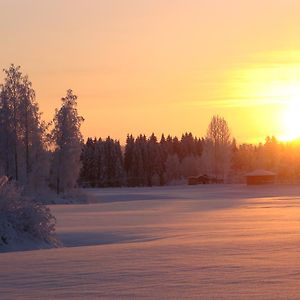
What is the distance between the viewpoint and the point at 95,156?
506 ft

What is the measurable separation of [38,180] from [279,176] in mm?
81909

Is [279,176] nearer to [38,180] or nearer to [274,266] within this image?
[38,180]

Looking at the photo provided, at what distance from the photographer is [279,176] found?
14512 cm

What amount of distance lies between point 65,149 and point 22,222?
5354cm

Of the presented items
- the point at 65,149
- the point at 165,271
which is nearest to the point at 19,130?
the point at 65,149

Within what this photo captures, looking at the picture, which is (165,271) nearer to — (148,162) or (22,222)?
(22,222)

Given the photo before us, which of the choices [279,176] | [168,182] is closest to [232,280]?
[279,176]

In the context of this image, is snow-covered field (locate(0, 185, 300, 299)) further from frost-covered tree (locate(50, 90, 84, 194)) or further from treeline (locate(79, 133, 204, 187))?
treeline (locate(79, 133, 204, 187))

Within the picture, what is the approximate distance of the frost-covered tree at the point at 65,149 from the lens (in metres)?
77.0

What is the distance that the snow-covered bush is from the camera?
75.3ft

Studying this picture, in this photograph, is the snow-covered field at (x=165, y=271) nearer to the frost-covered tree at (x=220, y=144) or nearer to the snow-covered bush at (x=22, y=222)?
the snow-covered bush at (x=22, y=222)

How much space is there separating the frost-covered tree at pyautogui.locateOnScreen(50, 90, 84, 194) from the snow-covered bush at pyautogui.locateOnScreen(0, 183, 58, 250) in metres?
52.2

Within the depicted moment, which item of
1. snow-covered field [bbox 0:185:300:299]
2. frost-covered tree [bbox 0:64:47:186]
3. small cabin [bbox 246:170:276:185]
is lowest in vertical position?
snow-covered field [bbox 0:185:300:299]

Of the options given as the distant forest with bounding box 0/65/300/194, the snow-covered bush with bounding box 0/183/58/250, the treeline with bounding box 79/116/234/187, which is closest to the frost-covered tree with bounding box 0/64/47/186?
the distant forest with bounding box 0/65/300/194
